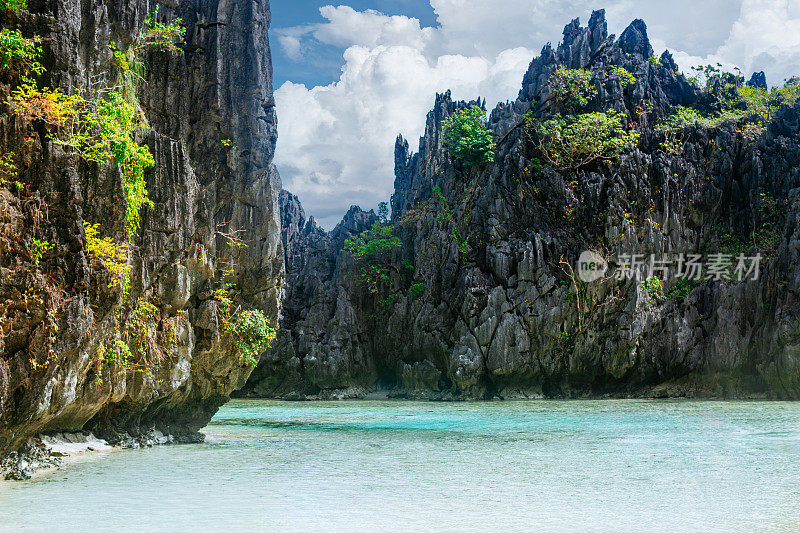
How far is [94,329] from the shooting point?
8.65 metres

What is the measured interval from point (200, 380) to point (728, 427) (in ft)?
45.2

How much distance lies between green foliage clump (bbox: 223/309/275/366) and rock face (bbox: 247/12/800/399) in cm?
2048

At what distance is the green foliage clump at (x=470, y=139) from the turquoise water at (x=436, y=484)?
2559cm

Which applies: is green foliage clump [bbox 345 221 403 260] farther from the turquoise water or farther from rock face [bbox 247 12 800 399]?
the turquoise water

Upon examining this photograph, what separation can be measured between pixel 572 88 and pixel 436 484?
1347 inches

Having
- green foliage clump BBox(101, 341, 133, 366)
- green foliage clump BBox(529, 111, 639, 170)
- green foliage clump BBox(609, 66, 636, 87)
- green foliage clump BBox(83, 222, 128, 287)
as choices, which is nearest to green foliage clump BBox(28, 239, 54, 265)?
green foliage clump BBox(83, 222, 128, 287)

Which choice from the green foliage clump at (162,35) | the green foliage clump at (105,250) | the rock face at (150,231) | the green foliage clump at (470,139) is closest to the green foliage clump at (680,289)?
the green foliage clump at (470,139)

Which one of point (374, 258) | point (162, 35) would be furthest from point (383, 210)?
point (162, 35)

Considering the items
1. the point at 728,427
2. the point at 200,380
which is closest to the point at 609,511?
the point at 200,380

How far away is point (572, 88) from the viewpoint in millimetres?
39250

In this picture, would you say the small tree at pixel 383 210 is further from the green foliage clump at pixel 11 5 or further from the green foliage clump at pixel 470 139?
the green foliage clump at pixel 11 5

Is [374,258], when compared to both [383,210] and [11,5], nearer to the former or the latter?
[383,210]

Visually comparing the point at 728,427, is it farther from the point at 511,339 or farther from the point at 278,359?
the point at 278,359

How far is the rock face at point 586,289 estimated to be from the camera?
109 ft
